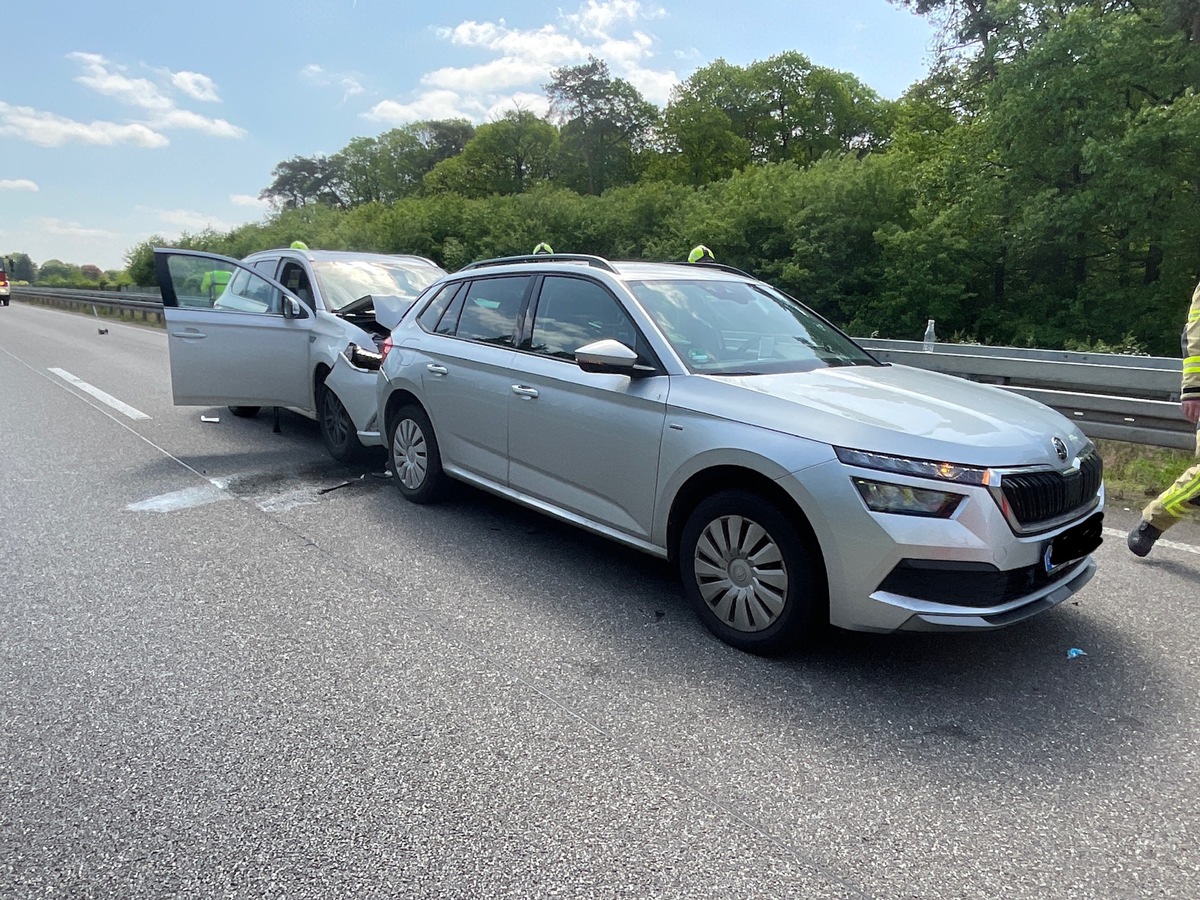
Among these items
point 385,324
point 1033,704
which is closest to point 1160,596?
point 1033,704

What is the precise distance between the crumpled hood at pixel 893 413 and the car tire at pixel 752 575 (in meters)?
0.39

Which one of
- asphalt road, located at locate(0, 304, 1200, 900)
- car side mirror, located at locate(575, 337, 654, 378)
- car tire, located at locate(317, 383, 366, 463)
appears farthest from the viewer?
car tire, located at locate(317, 383, 366, 463)

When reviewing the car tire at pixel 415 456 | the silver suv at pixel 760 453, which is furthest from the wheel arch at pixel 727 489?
the car tire at pixel 415 456

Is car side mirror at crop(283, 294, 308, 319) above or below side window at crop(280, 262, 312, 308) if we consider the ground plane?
below

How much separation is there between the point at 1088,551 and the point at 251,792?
11.2 feet

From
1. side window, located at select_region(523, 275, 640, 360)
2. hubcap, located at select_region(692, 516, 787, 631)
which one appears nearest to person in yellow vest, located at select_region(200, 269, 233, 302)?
side window, located at select_region(523, 275, 640, 360)

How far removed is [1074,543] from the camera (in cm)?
342

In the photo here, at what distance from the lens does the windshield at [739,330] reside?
4.06 metres

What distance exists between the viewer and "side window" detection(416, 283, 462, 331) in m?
5.70

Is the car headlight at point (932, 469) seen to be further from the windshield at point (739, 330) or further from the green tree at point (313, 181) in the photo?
the green tree at point (313, 181)

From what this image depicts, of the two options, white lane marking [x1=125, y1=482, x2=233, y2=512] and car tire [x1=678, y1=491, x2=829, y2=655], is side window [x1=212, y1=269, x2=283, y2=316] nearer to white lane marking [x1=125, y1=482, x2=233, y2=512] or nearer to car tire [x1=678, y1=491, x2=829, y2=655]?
white lane marking [x1=125, y1=482, x2=233, y2=512]

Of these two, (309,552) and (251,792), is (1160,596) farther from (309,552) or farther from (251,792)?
(309,552)

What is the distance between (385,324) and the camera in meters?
6.84

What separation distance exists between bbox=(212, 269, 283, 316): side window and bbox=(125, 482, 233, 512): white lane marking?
76.2 inches
